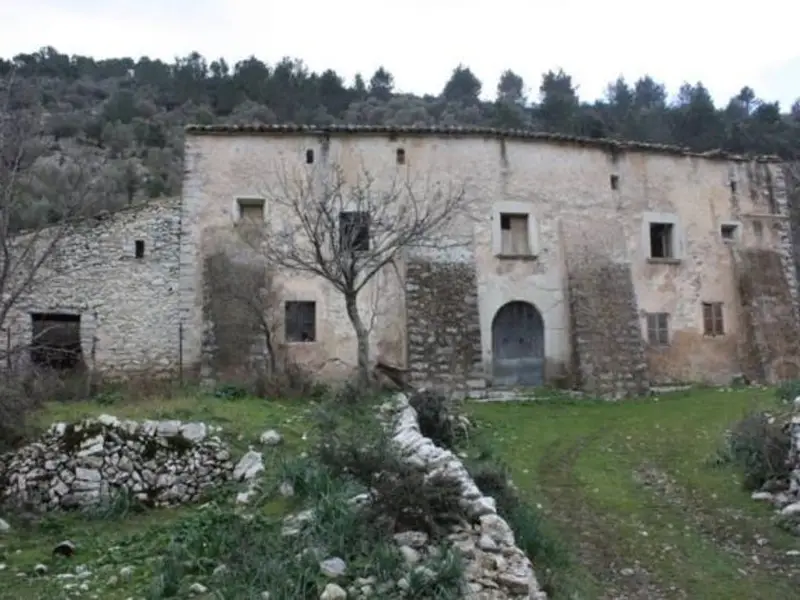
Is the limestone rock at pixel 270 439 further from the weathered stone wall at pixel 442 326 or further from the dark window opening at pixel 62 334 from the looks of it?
the dark window opening at pixel 62 334

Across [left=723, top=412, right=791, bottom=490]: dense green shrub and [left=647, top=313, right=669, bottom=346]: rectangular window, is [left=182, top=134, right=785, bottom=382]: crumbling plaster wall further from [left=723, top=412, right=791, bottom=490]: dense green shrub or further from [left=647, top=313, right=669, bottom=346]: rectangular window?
[left=723, top=412, right=791, bottom=490]: dense green shrub

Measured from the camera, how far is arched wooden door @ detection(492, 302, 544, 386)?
19422 millimetres

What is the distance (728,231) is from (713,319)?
265 cm

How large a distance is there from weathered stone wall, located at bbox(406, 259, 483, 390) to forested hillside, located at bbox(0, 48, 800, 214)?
1824cm

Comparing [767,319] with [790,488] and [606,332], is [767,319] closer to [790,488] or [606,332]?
[606,332]

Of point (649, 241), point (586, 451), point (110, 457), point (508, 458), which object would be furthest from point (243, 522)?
point (649, 241)

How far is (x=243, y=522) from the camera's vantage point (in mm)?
6887

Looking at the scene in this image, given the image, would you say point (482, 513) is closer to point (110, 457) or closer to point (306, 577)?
point (306, 577)

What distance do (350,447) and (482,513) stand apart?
5.91 feet

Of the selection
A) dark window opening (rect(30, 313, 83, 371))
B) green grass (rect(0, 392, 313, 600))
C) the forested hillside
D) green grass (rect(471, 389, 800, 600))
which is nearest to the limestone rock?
green grass (rect(0, 392, 313, 600))

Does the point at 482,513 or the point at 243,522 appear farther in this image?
the point at 243,522

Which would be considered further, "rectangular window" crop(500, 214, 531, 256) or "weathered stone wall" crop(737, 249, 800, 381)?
"weathered stone wall" crop(737, 249, 800, 381)

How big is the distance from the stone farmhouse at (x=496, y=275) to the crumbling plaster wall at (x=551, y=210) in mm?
46

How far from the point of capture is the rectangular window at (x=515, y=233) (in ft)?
65.1
